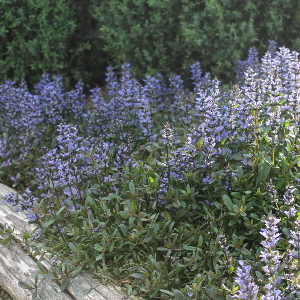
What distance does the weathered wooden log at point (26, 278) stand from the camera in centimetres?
296

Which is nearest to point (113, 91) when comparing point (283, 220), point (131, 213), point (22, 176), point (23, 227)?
point (22, 176)

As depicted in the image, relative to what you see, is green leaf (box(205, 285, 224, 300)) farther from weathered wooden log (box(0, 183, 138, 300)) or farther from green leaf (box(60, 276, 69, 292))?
green leaf (box(60, 276, 69, 292))

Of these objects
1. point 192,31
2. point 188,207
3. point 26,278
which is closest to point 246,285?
point 188,207

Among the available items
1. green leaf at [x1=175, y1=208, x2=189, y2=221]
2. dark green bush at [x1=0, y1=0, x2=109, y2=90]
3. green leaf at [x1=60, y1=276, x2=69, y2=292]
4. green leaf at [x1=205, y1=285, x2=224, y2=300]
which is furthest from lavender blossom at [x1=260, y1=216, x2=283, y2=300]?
dark green bush at [x1=0, y1=0, x2=109, y2=90]

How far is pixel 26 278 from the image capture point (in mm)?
3271

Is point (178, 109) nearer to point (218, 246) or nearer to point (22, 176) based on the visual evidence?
point (22, 176)

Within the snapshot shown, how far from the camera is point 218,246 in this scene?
2961 millimetres

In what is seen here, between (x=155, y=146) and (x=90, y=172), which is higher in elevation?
(x=155, y=146)

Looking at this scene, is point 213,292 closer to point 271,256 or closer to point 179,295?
point 179,295

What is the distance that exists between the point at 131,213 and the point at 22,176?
2179mm

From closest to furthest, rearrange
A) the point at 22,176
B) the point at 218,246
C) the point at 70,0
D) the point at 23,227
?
the point at 218,246, the point at 23,227, the point at 22,176, the point at 70,0

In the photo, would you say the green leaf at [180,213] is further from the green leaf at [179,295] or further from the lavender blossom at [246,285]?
the lavender blossom at [246,285]

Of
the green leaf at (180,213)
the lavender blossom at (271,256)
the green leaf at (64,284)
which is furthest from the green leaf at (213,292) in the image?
the green leaf at (64,284)

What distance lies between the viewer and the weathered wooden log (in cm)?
296
